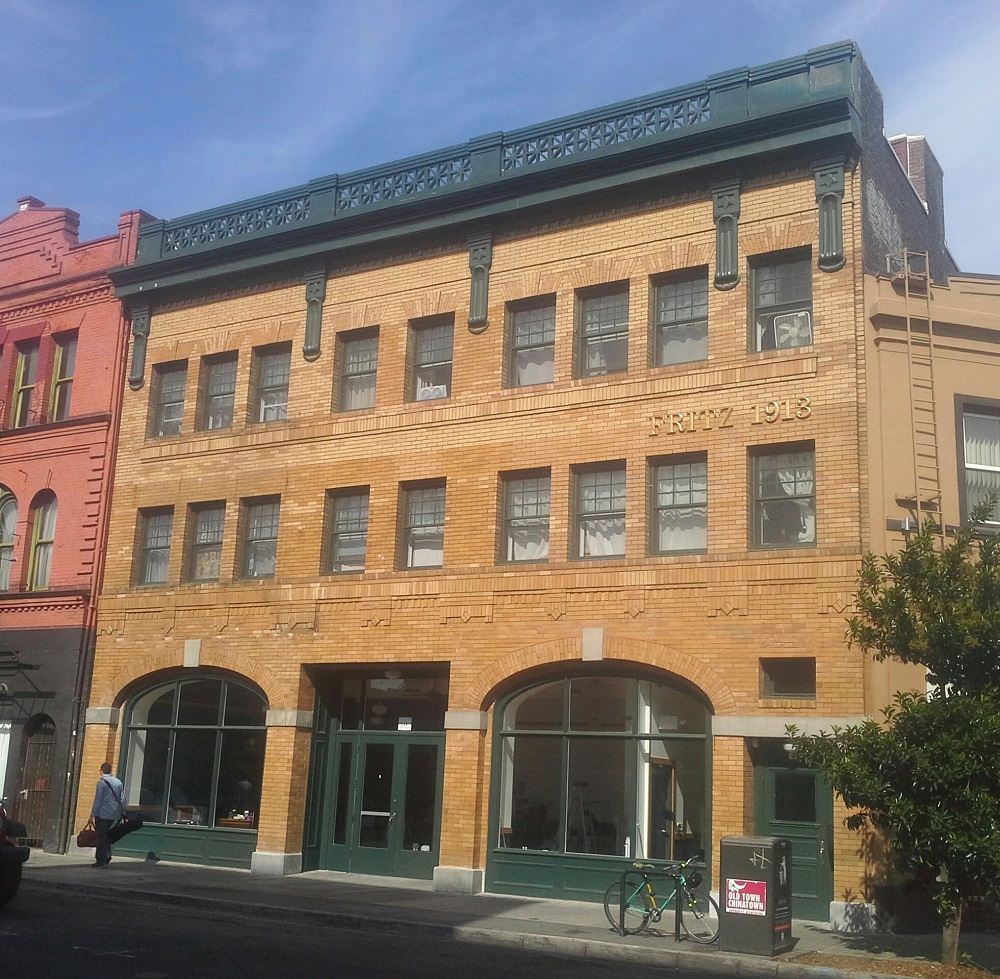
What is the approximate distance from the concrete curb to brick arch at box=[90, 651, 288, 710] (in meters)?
4.45

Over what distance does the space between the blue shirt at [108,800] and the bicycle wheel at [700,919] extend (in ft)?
33.0

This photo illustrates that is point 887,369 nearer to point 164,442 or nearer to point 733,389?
point 733,389

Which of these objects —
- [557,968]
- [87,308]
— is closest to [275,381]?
[87,308]

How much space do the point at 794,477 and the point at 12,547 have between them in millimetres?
17129

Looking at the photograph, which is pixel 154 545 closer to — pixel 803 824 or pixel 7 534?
pixel 7 534

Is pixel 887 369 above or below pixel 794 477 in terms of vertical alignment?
above

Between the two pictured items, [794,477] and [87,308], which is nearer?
[794,477]

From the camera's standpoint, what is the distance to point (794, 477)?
1805 cm

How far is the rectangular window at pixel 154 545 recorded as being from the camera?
2391 cm

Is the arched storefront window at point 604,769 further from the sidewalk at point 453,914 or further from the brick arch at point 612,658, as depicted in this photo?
the sidewalk at point 453,914

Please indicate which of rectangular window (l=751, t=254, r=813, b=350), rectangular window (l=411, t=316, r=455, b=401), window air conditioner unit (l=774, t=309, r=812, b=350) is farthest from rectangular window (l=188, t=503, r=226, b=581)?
window air conditioner unit (l=774, t=309, r=812, b=350)

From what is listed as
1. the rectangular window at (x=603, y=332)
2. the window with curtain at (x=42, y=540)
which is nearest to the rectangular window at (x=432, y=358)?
the rectangular window at (x=603, y=332)

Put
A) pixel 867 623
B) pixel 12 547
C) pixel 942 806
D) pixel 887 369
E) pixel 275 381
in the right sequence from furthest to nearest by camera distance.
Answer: pixel 12 547
pixel 275 381
pixel 887 369
pixel 867 623
pixel 942 806

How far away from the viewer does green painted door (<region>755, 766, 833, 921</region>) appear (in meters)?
16.5
